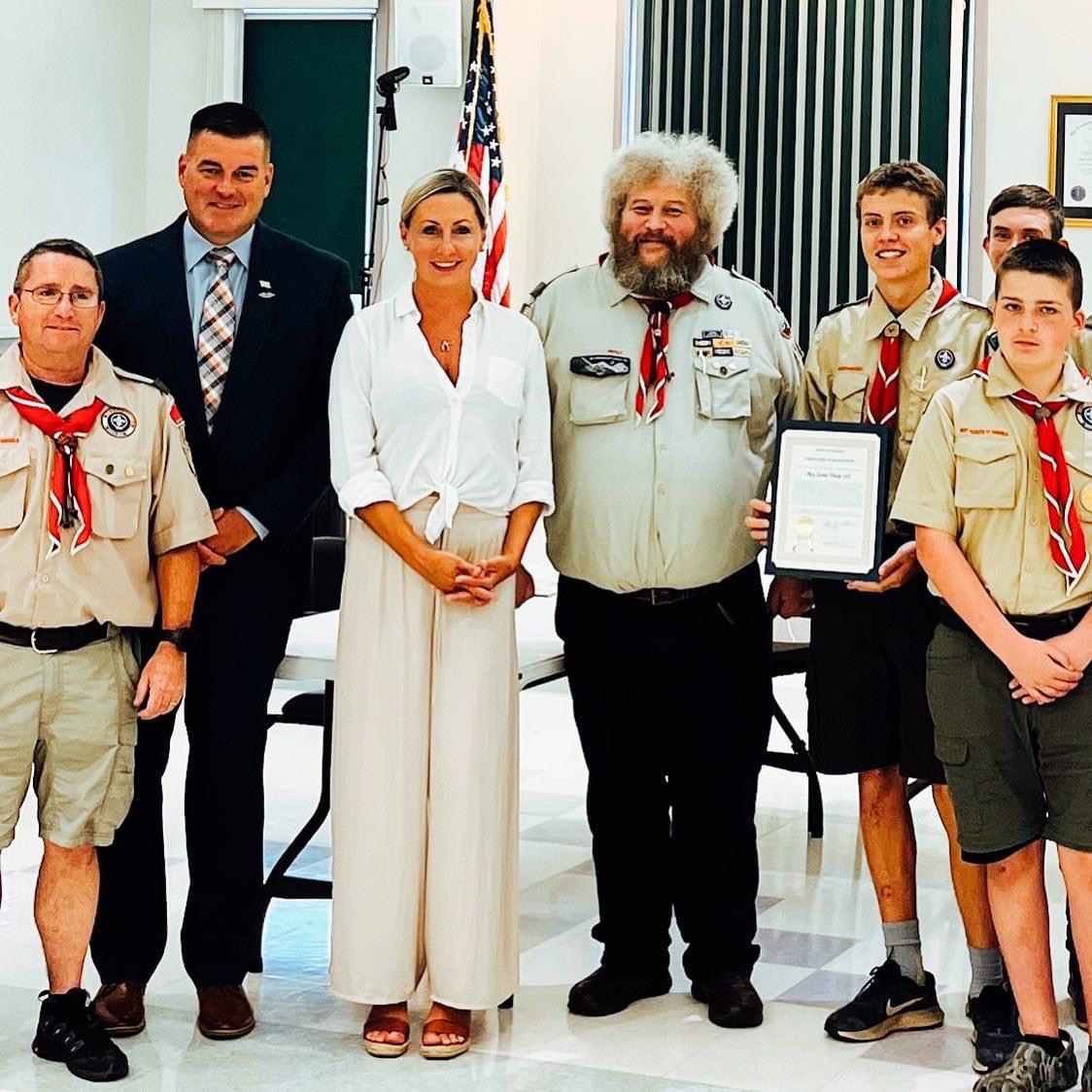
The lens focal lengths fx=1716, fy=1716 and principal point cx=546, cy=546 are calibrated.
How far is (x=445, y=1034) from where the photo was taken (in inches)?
136

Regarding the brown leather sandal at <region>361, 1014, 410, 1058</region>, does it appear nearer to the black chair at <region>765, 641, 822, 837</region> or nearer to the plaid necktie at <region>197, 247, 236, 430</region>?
the plaid necktie at <region>197, 247, 236, 430</region>

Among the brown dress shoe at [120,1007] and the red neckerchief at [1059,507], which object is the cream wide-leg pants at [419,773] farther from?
the red neckerchief at [1059,507]

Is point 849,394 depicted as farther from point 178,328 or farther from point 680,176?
point 178,328

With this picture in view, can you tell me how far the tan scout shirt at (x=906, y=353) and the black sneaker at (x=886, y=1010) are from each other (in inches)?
40.3

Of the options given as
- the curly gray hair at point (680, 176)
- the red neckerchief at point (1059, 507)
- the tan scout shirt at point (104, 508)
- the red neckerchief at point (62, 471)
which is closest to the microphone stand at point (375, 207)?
the curly gray hair at point (680, 176)

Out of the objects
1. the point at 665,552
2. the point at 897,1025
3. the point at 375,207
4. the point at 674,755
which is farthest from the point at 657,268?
the point at 375,207

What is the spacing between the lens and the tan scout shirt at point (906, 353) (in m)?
3.53

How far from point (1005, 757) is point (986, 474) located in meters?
0.53


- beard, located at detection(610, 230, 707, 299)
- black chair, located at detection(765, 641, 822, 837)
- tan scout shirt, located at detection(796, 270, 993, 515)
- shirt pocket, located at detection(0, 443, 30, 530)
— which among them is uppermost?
beard, located at detection(610, 230, 707, 299)

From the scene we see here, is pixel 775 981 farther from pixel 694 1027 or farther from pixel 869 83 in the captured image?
pixel 869 83

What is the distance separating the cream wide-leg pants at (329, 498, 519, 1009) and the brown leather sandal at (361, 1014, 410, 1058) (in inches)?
1.8

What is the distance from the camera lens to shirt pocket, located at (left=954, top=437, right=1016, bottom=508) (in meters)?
3.17

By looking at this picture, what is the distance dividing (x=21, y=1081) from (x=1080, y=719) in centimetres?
209

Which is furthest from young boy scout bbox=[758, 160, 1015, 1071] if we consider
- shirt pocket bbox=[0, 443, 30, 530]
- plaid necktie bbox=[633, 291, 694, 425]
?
shirt pocket bbox=[0, 443, 30, 530]
